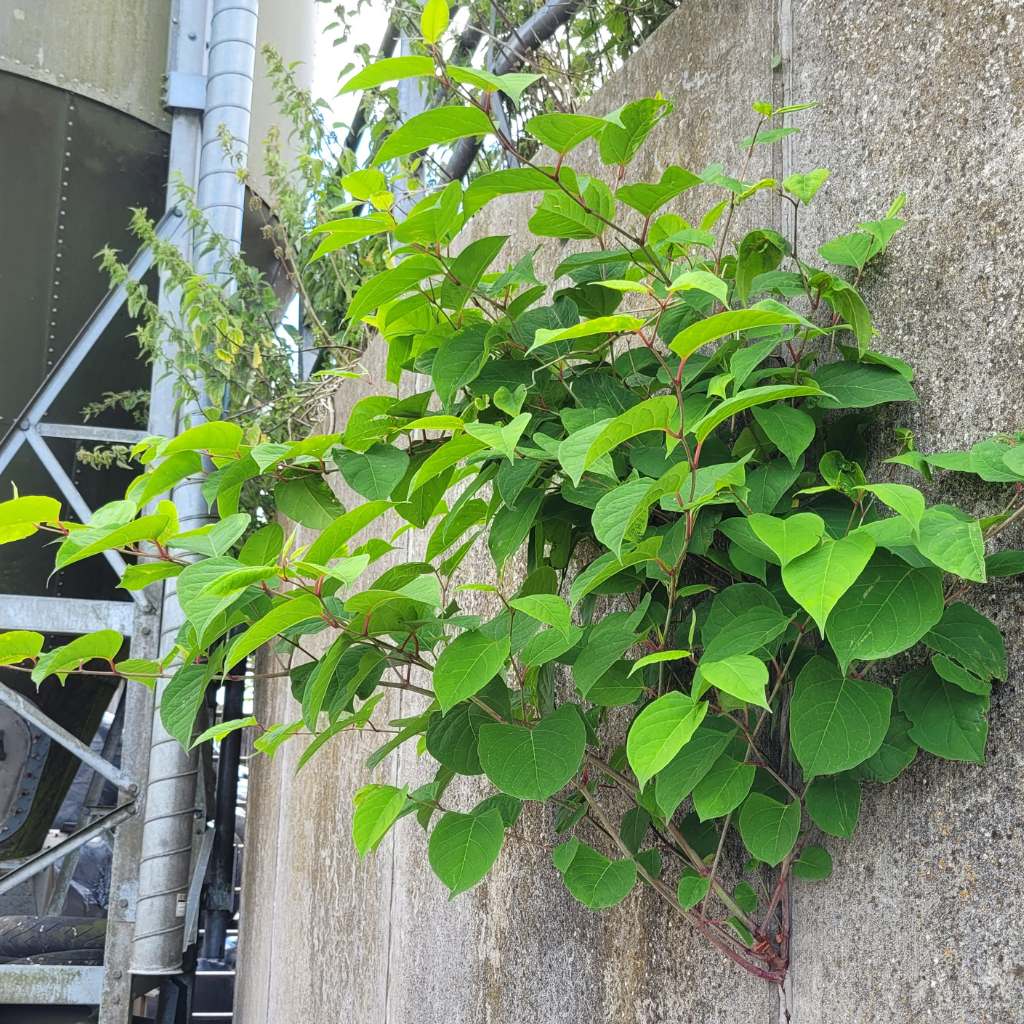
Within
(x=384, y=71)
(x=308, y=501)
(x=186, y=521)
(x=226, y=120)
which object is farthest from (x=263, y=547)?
(x=226, y=120)

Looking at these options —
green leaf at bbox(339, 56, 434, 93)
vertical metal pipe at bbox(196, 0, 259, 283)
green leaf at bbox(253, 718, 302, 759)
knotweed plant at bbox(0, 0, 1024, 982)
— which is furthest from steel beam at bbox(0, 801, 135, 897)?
green leaf at bbox(339, 56, 434, 93)

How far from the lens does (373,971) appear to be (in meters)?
2.21

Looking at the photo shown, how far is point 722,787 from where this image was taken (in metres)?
0.83

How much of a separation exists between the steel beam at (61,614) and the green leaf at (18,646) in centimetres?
328

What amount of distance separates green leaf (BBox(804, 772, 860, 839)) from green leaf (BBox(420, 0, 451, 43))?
0.61 m

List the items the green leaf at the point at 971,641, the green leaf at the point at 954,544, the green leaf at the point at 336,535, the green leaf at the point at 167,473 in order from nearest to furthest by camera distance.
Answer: the green leaf at the point at 954,544
the green leaf at the point at 971,641
the green leaf at the point at 336,535
the green leaf at the point at 167,473

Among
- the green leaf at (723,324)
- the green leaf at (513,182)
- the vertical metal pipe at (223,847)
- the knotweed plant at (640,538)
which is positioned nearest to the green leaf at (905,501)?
the knotweed plant at (640,538)

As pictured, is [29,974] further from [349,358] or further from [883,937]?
[883,937]

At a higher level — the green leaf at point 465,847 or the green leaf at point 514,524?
the green leaf at point 514,524

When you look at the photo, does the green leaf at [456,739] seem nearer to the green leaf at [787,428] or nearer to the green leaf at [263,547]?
the green leaf at [263,547]

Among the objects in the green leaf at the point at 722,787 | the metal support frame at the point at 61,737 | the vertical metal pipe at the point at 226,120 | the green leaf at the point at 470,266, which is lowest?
the green leaf at the point at 722,787

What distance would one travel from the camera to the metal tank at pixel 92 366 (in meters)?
3.99

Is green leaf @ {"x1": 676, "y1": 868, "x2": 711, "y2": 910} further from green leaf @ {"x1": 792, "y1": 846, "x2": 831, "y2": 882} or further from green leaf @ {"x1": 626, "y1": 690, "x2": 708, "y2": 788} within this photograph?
green leaf @ {"x1": 626, "y1": 690, "x2": 708, "y2": 788}

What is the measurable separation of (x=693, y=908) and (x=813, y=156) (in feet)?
2.24
